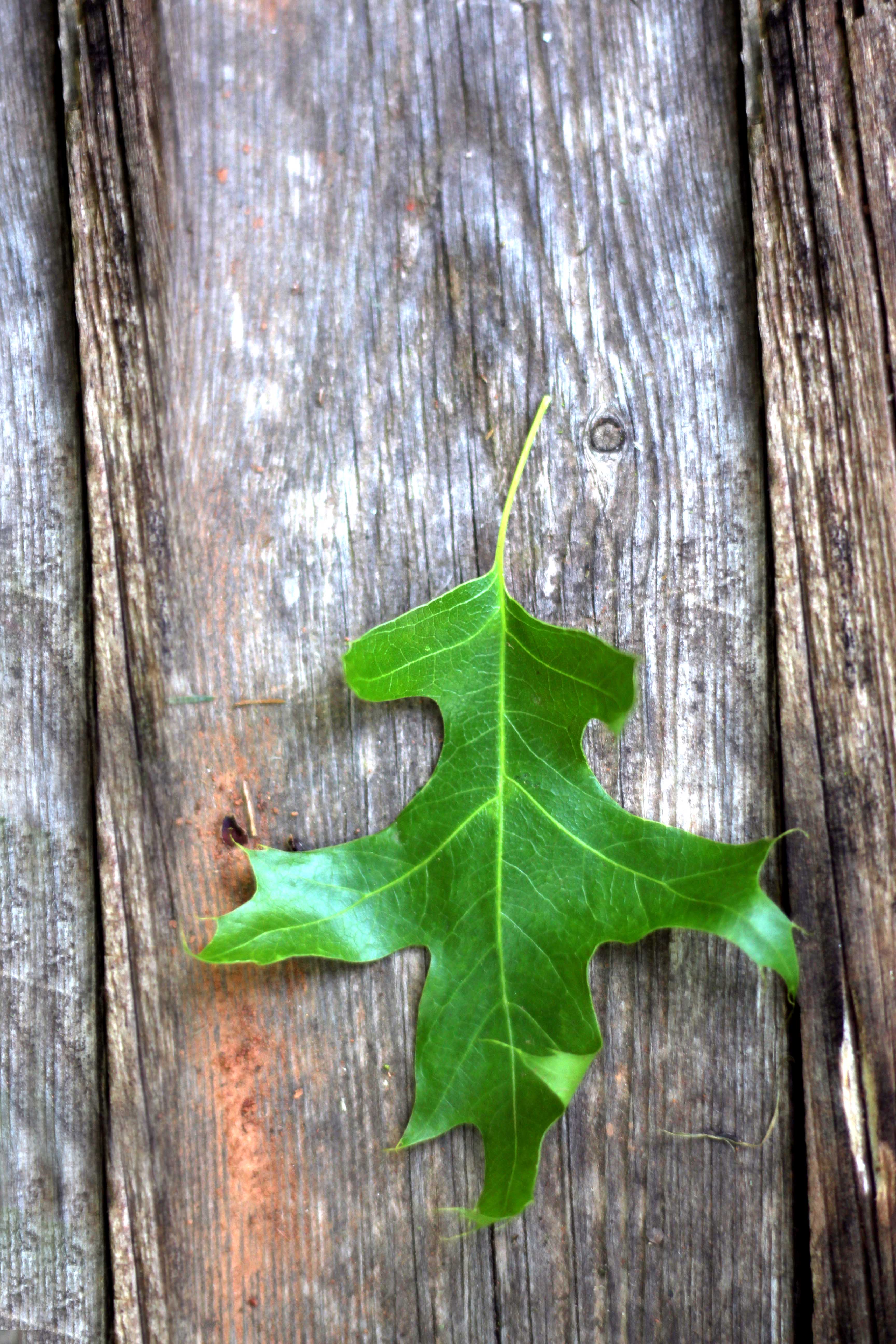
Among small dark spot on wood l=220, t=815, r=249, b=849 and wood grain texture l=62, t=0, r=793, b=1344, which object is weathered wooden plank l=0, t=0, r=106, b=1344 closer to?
wood grain texture l=62, t=0, r=793, b=1344

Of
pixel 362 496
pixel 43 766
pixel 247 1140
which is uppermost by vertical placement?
pixel 362 496

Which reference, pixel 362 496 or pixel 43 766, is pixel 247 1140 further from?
pixel 362 496

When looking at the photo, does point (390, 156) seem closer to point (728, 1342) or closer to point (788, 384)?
point (788, 384)

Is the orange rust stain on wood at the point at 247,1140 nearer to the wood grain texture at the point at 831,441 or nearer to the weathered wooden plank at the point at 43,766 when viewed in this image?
the weathered wooden plank at the point at 43,766

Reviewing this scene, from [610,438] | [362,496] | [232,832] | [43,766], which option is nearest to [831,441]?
[610,438]

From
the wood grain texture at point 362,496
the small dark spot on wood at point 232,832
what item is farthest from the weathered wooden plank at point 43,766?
the small dark spot on wood at point 232,832

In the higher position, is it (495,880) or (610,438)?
(610,438)

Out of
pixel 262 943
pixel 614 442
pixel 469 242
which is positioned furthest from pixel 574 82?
pixel 262 943
